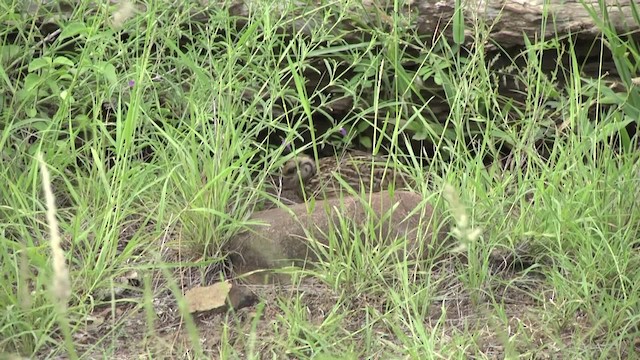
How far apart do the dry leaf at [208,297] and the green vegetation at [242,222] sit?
48mm

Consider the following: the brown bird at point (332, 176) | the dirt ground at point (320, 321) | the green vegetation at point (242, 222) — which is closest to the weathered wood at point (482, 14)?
the green vegetation at point (242, 222)

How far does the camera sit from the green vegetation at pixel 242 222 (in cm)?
262

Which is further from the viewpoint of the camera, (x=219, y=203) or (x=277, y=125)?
(x=277, y=125)

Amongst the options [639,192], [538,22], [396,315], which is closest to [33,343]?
[396,315]

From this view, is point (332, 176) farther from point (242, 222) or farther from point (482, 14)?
point (482, 14)

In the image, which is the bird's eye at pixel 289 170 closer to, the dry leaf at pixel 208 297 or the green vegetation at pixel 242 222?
the green vegetation at pixel 242 222

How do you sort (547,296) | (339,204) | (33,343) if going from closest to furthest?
(33,343) < (547,296) < (339,204)

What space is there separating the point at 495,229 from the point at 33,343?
1.41 m

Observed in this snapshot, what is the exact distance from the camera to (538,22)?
148 inches

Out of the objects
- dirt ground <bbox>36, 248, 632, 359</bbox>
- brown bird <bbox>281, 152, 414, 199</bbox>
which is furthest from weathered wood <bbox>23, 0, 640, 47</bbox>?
dirt ground <bbox>36, 248, 632, 359</bbox>

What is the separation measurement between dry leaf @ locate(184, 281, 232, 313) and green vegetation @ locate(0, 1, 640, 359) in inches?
1.9

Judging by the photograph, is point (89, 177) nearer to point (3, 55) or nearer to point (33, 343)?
point (3, 55)

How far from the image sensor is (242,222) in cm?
291

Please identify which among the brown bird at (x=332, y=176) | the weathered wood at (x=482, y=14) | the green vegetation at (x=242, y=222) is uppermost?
the weathered wood at (x=482, y=14)
